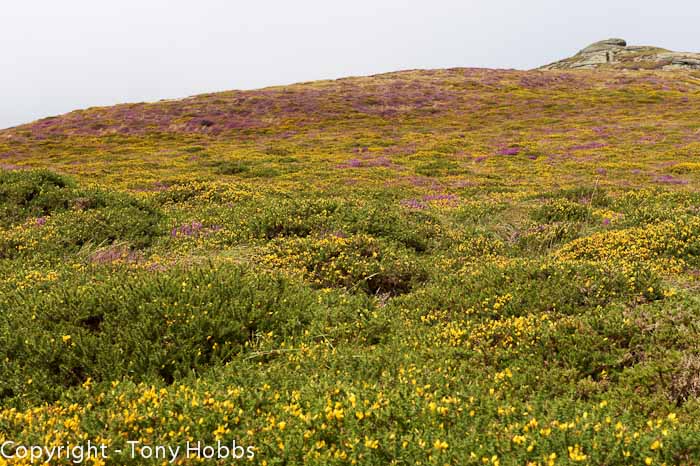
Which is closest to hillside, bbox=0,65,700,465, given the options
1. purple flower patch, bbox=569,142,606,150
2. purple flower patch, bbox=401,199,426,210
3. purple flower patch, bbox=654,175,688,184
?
purple flower patch, bbox=401,199,426,210

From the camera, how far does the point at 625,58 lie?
139125 millimetres

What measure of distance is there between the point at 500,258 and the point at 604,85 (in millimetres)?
80750

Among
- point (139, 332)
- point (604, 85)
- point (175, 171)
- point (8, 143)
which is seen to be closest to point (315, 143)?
point (175, 171)

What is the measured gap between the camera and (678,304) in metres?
7.06

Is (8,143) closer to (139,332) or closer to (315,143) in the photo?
(315,143)

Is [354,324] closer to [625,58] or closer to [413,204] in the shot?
[413,204]

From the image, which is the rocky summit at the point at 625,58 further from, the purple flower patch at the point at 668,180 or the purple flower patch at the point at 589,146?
the purple flower patch at the point at 668,180

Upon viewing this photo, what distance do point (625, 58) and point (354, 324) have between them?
538 ft

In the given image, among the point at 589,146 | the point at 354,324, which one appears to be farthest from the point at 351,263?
the point at 589,146

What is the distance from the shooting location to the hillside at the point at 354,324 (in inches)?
173

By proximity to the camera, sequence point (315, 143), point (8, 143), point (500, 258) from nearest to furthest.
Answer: point (500, 258)
point (315, 143)
point (8, 143)

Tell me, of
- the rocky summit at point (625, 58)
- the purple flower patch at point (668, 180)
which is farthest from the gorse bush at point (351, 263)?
the rocky summit at point (625, 58)

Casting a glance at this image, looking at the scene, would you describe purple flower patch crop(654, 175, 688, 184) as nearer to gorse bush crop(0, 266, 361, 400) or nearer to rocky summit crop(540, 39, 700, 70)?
gorse bush crop(0, 266, 361, 400)

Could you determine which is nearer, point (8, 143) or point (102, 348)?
point (102, 348)
